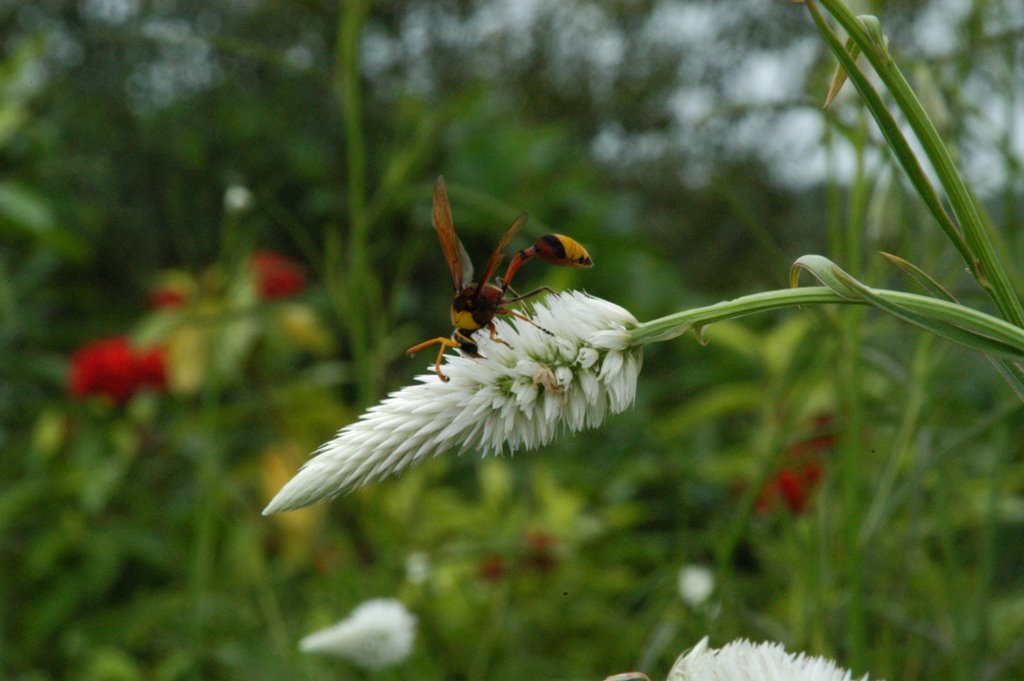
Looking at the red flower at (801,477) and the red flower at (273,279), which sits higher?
the red flower at (273,279)

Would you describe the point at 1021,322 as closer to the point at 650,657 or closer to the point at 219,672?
the point at 650,657

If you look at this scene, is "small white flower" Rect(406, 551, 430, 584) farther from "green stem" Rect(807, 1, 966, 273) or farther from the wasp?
"green stem" Rect(807, 1, 966, 273)

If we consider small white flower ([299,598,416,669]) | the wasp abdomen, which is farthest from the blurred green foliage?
the wasp abdomen

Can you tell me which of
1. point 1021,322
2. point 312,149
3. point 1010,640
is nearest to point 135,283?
point 312,149

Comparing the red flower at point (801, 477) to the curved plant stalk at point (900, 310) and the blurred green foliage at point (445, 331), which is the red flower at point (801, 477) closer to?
the blurred green foliage at point (445, 331)

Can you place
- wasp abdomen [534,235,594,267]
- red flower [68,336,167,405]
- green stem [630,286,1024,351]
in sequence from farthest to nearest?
red flower [68,336,167,405], wasp abdomen [534,235,594,267], green stem [630,286,1024,351]

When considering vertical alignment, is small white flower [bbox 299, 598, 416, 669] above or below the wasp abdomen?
below

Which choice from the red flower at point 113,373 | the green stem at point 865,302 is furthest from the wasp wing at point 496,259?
the red flower at point 113,373

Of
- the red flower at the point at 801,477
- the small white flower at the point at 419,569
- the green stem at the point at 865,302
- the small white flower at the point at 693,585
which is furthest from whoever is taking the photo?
the red flower at the point at 801,477
